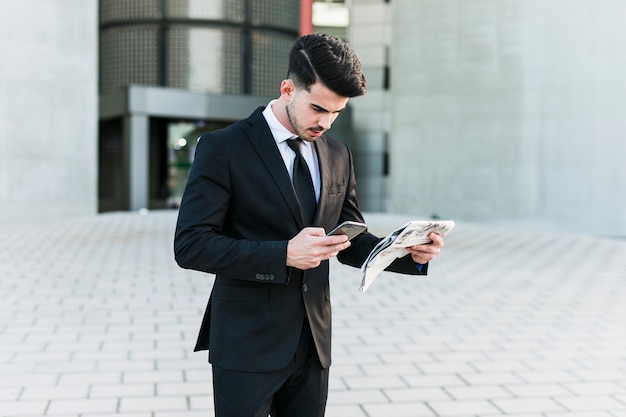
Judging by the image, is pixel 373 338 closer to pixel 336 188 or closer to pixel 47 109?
pixel 336 188

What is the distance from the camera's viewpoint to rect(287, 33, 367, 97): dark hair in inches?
89.0

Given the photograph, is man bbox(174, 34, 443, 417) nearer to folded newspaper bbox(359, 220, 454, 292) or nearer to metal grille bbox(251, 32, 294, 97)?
folded newspaper bbox(359, 220, 454, 292)

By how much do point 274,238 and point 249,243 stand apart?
13 centimetres

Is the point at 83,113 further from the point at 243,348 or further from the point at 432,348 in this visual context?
the point at 243,348

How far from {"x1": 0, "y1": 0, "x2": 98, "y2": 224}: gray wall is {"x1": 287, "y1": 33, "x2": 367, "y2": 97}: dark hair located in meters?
15.2

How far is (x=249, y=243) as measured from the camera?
7.53 ft

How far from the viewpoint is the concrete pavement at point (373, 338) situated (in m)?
4.71

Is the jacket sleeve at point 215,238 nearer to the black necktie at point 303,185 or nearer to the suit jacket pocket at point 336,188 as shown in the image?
the black necktie at point 303,185

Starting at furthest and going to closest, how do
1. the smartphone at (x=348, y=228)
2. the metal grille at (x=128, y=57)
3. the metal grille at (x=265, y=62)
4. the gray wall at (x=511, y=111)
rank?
the metal grille at (x=265, y=62) < the metal grille at (x=128, y=57) < the gray wall at (x=511, y=111) < the smartphone at (x=348, y=228)

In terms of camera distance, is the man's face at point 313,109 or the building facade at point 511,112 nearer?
the man's face at point 313,109

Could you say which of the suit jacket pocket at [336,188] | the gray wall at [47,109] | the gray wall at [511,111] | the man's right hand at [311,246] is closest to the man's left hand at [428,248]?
the suit jacket pocket at [336,188]

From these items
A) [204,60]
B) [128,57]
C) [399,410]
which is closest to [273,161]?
[399,410]

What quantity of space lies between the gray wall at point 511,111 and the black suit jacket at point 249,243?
47.1 feet

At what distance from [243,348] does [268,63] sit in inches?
925
